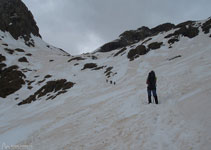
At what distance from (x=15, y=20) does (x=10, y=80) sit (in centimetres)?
7229

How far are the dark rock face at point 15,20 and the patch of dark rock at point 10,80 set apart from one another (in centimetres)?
4920

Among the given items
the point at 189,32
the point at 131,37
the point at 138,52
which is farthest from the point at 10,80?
the point at 131,37

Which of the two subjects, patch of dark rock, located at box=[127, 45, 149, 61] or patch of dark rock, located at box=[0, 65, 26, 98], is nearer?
patch of dark rock, located at box=[0, 65, 26, 98]

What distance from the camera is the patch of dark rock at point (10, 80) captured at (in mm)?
33253

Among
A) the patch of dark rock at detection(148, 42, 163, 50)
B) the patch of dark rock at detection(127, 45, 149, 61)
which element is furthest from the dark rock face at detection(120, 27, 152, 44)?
the patch of dark rock at detection(148, 42, 163, 50)

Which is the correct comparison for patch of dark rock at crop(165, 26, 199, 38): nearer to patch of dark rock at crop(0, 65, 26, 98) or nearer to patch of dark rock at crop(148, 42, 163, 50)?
patch of dark rock at crop(148, 42, 163, 50)

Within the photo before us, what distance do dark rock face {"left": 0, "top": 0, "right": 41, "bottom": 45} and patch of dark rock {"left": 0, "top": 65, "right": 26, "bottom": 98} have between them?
49205 mm

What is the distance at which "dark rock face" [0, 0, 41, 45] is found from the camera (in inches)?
3362

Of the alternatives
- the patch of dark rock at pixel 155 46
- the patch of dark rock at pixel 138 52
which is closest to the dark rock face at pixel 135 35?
the patch of dark rock at pixel 138 52

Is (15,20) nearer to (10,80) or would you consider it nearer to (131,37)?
(10,80)

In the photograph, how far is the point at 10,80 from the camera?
3797 cm

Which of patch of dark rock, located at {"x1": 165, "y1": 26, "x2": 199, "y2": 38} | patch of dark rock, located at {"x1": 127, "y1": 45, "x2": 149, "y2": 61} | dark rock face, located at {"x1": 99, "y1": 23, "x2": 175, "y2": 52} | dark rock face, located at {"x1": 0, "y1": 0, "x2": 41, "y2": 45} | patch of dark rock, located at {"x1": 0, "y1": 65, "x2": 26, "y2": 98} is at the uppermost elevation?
dark rock face, located at {"x1": 0, "y1": 0, "x2": 41, "y2": 45}

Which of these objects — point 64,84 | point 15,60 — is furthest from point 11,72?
point 64,84

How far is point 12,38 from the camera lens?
80375 mm
